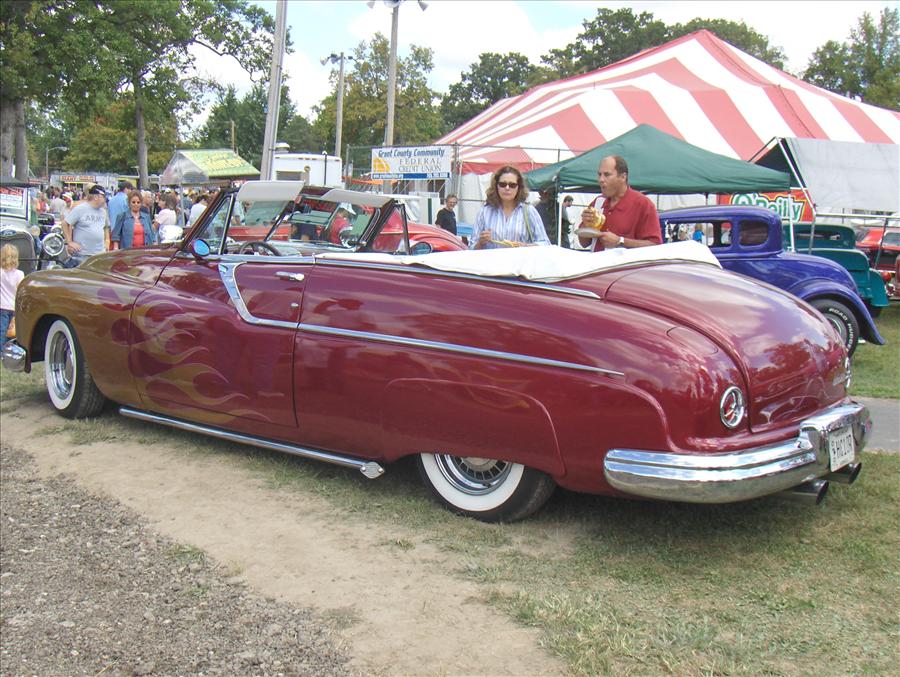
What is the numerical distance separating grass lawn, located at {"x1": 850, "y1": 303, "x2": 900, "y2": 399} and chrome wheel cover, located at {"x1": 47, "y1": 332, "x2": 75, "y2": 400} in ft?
19.9

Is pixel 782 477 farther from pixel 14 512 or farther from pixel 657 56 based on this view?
pixel 657 56

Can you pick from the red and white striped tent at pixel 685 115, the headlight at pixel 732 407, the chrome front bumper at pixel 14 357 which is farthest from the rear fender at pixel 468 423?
the red and white striped tent at pixel 685 115

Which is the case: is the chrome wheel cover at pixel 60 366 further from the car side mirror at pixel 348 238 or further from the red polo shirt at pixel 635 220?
the red polo shirt at pixel 635 220

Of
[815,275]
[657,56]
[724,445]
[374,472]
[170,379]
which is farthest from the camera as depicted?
[657,56]

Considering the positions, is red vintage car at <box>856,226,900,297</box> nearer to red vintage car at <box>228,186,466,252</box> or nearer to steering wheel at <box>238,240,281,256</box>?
red vintage car at <box>228,186,466,252</box>

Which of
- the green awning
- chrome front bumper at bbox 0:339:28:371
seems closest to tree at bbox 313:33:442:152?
the green awning

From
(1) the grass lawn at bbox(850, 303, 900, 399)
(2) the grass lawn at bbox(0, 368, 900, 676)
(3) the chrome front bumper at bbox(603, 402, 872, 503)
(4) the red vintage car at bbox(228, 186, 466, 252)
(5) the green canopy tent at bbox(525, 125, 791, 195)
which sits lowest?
(2) the grass lawn at bbox(0, 368, 900, 676)

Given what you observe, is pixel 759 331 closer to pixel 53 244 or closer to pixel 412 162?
pixel 53 244

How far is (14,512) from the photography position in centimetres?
411

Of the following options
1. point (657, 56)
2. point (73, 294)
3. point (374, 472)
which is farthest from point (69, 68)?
point (374, 472)

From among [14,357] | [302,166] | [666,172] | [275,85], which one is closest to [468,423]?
[14,357]

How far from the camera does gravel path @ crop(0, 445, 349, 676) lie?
2.71m

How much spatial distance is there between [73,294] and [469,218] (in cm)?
1340

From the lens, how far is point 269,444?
4391 millimetres
